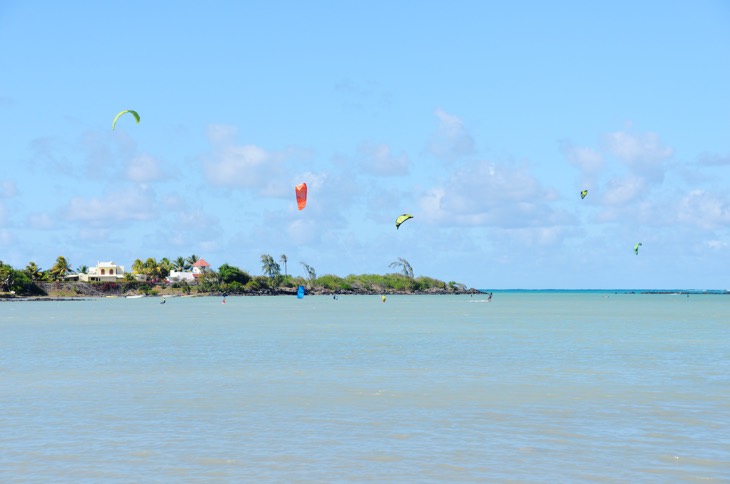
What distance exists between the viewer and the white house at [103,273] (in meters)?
178

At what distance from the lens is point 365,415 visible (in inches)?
723

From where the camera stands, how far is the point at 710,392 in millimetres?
21766

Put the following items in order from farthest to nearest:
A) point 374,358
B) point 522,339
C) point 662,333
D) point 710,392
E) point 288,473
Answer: point 662,333 < point 522,339 < point 374,358 < point 710,392 < point 288,473

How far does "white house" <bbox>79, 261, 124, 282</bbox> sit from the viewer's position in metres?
178

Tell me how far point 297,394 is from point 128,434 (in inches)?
255

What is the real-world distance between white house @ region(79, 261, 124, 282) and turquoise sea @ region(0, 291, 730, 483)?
148744mm

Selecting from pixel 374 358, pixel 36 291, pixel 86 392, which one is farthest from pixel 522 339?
pixel 36 291

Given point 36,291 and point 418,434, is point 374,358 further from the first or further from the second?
point 36,291

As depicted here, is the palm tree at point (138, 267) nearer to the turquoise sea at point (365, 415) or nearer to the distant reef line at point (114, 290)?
the distant reef line at point (114, 290)

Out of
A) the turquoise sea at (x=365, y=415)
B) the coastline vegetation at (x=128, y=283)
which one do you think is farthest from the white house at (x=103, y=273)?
the turquoise sea at (x=365, y=415)

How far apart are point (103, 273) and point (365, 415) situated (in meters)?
171

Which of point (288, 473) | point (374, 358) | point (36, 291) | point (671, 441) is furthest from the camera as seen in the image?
point (36, 291)

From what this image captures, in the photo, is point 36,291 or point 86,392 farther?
point 36,291

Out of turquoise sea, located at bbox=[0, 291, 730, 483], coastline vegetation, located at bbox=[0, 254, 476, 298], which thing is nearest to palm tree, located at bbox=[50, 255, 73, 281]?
coastline vegetation, located at bbox=[0, 254, 476, 298]
